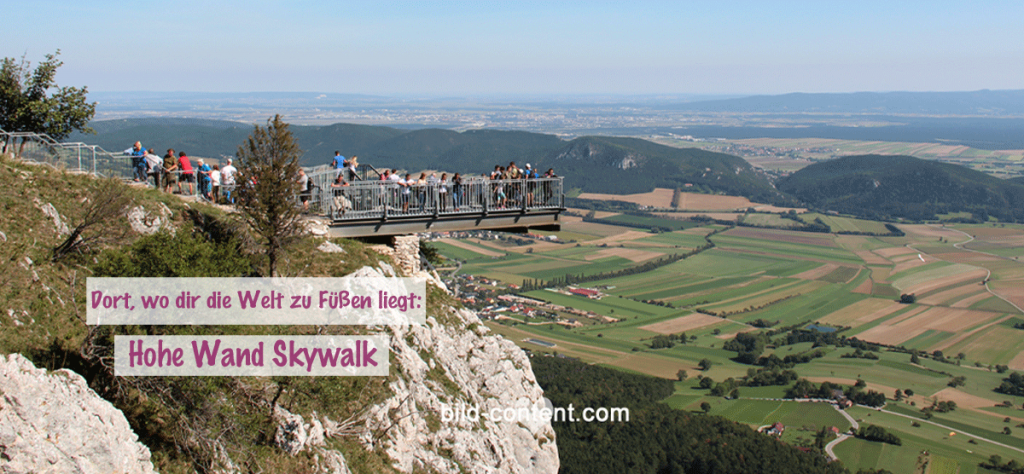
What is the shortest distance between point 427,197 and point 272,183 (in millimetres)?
7065

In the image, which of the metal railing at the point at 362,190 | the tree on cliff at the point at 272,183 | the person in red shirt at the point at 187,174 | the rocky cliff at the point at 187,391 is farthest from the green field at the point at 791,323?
the tree on cliff at the point at 272,183

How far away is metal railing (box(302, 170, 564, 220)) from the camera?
2044 centimetres

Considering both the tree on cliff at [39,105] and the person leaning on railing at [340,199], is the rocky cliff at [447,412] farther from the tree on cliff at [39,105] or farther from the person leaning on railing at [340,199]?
the tree on cliff at [39,105]

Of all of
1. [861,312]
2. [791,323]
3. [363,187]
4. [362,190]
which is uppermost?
[363,187]

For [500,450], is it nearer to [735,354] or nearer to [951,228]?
[735,354]

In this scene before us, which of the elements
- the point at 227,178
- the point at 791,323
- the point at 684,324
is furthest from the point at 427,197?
the point at 791,323

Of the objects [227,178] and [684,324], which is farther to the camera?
[684,324]

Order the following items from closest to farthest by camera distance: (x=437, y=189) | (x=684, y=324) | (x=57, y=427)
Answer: (x=57, y=427) < (x=437, y=189) < (x=684, y=324)

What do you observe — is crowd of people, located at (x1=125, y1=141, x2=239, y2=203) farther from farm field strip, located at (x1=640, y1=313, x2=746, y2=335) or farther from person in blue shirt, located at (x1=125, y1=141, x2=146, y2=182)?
farm field strip, located at (x1=640, y1=313, x2=746, y2=335)

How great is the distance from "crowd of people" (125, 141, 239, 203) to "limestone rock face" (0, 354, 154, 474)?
400 inches

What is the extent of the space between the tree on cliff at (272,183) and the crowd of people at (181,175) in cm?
408

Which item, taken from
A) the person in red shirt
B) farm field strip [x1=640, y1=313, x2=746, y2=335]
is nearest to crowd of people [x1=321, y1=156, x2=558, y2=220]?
the person in red shirt

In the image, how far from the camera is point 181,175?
67.5 feet

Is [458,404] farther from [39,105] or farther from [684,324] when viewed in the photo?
[684,324]
